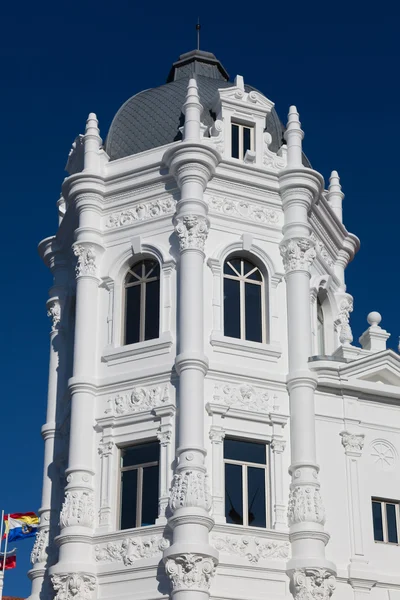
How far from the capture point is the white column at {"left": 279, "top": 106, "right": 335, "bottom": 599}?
95.7 feet

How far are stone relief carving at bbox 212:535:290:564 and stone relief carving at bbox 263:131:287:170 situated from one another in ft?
35.2

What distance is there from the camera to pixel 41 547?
32281 mm

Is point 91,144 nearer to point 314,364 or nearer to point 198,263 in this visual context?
point 198,263

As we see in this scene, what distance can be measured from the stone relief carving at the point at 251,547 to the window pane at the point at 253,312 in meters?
5.59

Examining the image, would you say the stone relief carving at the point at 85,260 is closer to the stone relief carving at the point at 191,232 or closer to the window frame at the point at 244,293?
the stone relief carving at the point at 191,232

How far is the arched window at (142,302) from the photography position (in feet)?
106

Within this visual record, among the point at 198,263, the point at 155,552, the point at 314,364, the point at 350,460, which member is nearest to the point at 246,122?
the point at 198,263

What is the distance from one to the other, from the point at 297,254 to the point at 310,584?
9.00 meters

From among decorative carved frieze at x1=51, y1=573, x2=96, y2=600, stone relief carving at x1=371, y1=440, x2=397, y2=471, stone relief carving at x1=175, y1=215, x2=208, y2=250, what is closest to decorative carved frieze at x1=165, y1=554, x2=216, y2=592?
decorative carved frieze at x1=51, y1=573, x2=96, y2=600

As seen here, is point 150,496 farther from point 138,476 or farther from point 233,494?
point 233,494

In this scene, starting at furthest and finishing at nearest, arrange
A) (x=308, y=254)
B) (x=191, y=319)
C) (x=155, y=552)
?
(x=308, y=254) < (x=191, y=319) < (x=155, y=552)

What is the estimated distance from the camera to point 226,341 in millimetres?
31531

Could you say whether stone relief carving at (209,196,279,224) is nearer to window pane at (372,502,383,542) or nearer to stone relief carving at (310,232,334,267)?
stone relief carving at (310,232,334,267)

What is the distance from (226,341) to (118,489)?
468cm
